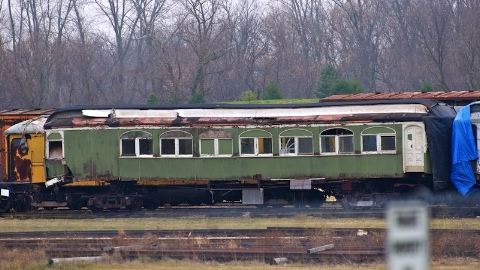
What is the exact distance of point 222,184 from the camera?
22.0 m

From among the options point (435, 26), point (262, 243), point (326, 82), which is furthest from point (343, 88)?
point (262, 243)

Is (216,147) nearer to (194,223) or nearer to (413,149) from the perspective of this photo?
(194,223)

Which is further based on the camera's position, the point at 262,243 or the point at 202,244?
the point at 202,244

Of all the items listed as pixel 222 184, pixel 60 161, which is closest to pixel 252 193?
pixel 222 184

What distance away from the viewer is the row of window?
2086 cm

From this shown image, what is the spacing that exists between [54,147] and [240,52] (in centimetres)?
4706

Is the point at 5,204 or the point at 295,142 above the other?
the point at 295,142

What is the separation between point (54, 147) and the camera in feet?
74.6

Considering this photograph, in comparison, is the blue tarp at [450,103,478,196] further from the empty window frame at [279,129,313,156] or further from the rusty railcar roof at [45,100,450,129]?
the empty window frame at [279,129,313,156]

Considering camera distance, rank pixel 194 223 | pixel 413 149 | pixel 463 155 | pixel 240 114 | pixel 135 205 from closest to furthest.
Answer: pixel 194 223
pixel 463 155
pixel 413 149
pixel 240 114
pixel 135 205

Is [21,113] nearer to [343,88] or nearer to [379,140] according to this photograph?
[379,140]

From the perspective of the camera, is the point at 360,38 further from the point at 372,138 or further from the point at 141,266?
the point at 141,266

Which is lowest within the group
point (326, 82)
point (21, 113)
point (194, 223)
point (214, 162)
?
point (194, 223)

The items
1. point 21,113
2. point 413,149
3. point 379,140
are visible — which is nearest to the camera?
point 413,149
